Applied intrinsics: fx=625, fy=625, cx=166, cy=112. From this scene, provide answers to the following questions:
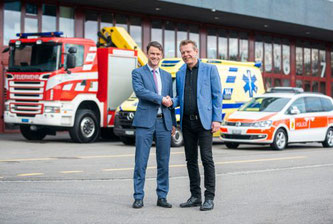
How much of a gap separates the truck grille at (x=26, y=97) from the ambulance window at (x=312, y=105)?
7.76 m

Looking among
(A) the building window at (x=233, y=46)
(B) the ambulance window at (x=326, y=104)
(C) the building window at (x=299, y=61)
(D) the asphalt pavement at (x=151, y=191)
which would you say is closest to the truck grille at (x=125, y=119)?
(D) the asphalt pavement at (x=151, y=191)

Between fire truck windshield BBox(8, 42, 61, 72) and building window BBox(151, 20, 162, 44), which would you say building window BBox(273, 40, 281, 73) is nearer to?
building window BBox(151, 20, 162, 44)

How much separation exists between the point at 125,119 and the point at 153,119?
1053 centimetres

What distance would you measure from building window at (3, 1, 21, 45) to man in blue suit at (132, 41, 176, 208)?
18.3m

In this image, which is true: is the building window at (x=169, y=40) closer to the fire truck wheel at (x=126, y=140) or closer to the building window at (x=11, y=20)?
the building window at (x=11, y=20)

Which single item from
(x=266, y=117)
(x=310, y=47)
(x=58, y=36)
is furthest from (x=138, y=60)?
(x=310, y=47)

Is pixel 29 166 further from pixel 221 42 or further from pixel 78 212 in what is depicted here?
pixel 221 42

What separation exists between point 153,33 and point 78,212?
77.7 ft

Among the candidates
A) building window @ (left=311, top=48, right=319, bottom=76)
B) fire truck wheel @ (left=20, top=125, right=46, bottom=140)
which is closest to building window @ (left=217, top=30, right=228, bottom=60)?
building window @ (left=311, top=48, right=319, bottom=76)

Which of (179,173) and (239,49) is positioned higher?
(239,49)

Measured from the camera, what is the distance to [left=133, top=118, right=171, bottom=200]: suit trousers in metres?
7.41

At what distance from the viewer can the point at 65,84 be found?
18.4 meters

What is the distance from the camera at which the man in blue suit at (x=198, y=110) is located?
24.0ft

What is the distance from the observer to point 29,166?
38.5 ft
